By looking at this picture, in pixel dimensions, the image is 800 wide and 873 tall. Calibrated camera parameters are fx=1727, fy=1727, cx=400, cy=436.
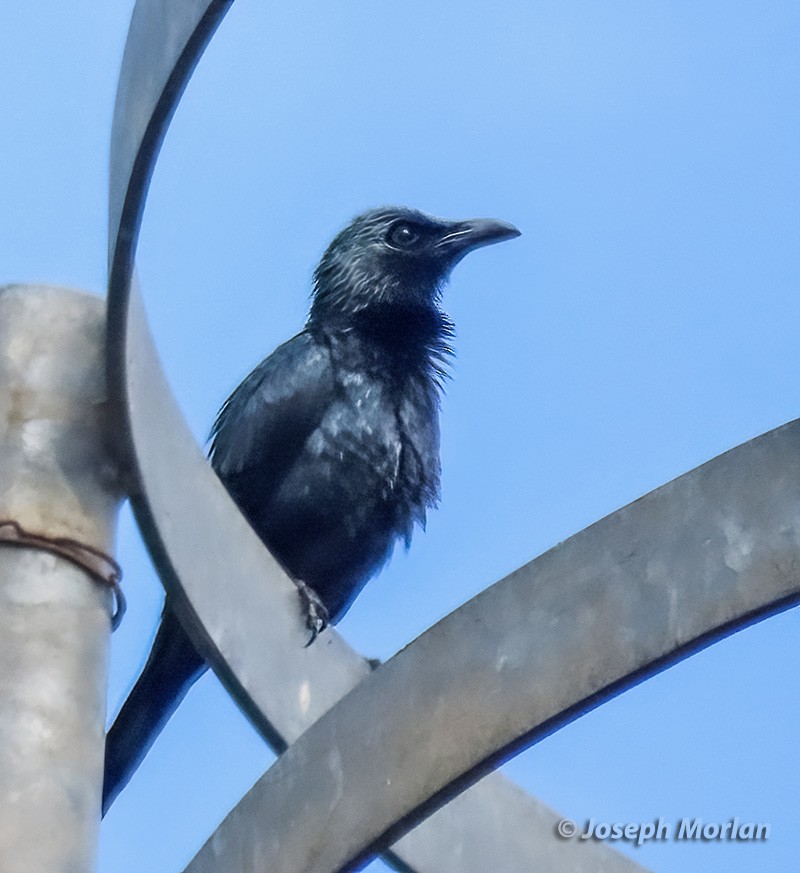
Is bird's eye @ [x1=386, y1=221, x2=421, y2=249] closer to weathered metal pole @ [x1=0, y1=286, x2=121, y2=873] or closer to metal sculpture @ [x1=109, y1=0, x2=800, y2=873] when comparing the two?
weathered metal pole @ [x1=0, y1=286, x2=121, y2=873]

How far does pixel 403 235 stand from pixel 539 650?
140 inches

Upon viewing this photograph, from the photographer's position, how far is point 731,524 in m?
2.28

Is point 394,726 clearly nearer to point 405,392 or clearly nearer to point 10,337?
point 10,337

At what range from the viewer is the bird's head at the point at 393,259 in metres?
5.36

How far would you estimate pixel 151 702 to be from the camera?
388cm

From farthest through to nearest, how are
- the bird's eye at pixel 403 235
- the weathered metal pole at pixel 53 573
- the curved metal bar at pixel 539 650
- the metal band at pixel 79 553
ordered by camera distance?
the bird's eye at pixel 403 235
the metal band at pixel 79 553
the weathered metal pole at pixel 53 573
the curved metal bar at pixel 539 650

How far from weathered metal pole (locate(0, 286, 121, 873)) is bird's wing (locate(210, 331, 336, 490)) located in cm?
155

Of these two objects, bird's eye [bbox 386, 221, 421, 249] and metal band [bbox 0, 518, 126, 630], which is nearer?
metal band [bbox 0, 518, 126, 630]

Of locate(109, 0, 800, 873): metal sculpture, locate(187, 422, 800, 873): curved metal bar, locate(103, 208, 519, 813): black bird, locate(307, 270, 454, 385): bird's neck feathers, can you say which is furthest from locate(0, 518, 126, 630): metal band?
locate(307, 270, 454, 385): bird's neck feathers

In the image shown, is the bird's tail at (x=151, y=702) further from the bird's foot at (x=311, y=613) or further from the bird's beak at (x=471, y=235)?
the bird's beak at (x=471, y=235)

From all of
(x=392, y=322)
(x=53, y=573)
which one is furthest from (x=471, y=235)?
(x=53, y=573)

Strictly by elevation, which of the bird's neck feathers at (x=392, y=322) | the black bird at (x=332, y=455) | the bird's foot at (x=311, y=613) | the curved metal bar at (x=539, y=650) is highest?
the bird's neck feathers at (x=392, y=322)

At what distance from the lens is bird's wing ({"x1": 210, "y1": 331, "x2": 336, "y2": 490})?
15.4 feet

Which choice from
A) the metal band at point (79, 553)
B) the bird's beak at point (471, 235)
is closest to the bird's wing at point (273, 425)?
the bird's beak at point (471, 235)
